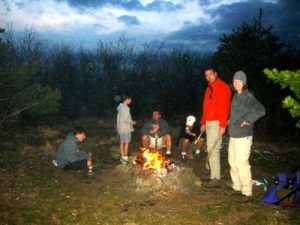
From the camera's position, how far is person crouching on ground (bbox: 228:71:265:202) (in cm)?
674

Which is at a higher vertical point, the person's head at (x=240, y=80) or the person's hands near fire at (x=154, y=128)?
the person's head at (x=240, y=80)

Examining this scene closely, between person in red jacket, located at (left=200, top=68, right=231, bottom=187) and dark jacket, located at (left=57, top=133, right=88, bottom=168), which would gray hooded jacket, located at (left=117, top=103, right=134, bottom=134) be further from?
person in red jacket, located at (left=200, top=68, right=231, bottom=187)

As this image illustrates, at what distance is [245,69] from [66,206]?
28.2 ft

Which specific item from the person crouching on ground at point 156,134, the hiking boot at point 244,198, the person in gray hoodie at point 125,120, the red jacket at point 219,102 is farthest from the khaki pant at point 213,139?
the person crouching on ground at point 156,134

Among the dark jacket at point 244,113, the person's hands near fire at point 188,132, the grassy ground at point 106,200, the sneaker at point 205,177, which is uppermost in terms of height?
the dark jacket at point 244,113

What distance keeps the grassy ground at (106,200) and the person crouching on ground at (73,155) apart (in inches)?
7.6

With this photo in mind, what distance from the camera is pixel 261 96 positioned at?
505 inches

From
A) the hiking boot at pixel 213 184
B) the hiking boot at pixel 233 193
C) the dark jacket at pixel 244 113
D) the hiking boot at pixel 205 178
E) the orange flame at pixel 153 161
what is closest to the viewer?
the dark jacket at pixel 244 113

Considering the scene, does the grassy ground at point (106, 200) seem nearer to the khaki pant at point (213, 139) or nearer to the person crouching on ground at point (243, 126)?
the person crouching on ground at point (243, 126)

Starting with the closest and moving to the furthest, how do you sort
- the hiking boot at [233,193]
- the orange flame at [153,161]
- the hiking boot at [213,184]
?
the hiking boot at [233,193]
the hiking boot at [213,184]
the orange flame at [153,161]

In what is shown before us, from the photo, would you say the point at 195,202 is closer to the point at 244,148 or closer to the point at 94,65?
the point at 244,148

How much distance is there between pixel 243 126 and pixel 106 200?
3065 millimetres

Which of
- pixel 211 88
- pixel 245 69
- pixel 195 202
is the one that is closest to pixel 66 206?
pixel 195 202

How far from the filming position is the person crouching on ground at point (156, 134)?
418 inches
